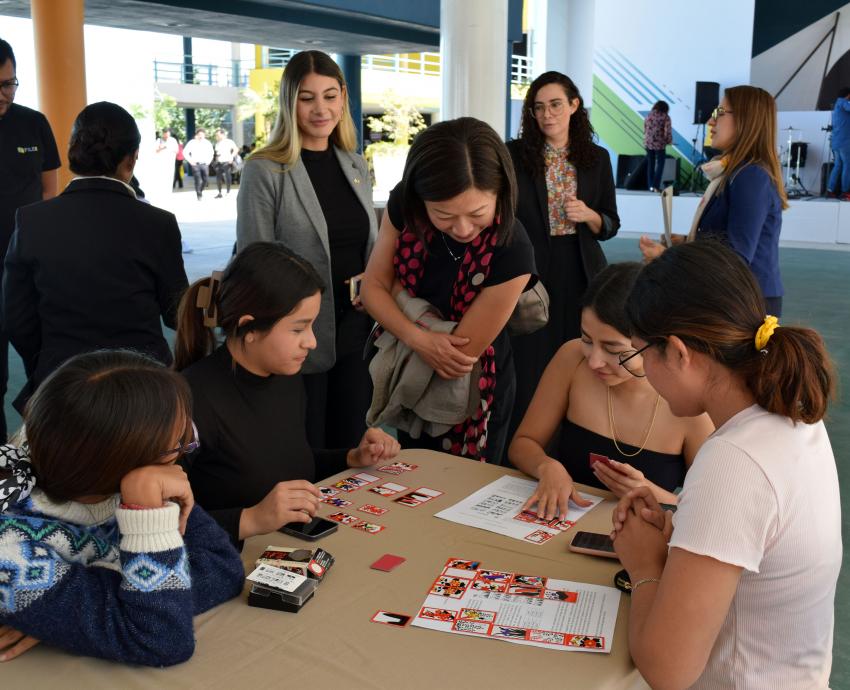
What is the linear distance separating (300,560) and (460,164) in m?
1.09

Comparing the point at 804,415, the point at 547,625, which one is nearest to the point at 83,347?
the point at 547,625

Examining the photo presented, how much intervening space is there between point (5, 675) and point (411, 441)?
142 cm

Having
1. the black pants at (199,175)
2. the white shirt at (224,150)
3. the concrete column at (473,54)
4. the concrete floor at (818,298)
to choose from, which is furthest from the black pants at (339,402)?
the white shirt at (224,150)

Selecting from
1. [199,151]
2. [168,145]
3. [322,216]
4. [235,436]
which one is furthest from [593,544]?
[199,151]

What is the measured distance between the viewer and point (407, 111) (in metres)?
24.2

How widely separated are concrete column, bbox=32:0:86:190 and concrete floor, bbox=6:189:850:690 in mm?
2011

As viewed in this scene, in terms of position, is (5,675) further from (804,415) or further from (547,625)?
(804,415)

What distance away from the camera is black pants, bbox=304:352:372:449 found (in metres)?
2.83

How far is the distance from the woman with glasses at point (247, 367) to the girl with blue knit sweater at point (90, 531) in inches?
21.5

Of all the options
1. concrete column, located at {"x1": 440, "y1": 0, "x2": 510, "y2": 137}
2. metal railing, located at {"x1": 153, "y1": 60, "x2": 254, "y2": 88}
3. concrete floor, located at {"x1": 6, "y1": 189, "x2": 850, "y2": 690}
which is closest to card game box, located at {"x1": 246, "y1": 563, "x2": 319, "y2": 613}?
concrete floor, located at {"x1": 6, "y1": 189, "x2": 850, "y2": 690}

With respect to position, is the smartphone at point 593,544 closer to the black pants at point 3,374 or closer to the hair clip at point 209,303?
the hair clip at point 209,303

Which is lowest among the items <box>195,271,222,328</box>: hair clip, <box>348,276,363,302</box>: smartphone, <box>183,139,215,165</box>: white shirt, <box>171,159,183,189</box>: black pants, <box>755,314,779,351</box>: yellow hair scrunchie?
<box>348,276,363,302</box>: smartphone

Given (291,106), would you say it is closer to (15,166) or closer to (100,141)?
(100,141)

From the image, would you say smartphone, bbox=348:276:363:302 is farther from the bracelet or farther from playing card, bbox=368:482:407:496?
the bracelet
